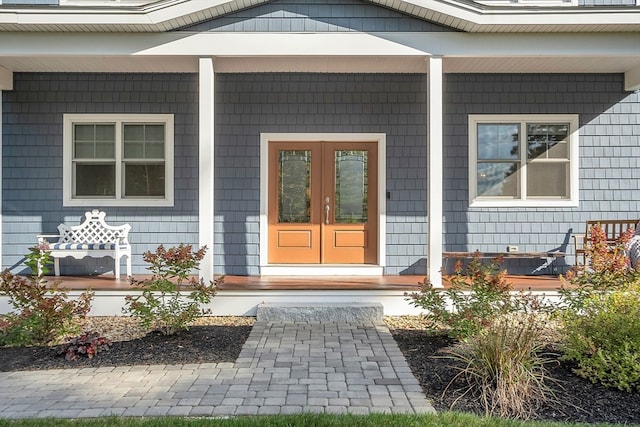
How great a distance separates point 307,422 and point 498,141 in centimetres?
571

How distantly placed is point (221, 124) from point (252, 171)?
0.83 m

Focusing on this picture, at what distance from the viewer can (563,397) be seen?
3408 millimetres

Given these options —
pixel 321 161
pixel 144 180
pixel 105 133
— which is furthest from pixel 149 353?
pixel 105 133

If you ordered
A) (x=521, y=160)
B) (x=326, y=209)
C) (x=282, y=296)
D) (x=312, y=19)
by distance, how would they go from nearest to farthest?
(x=312, y=19) < (x=282, y=296) < (x=521, y=160) < (x=326, y=209)

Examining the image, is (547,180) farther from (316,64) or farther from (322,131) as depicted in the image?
(316,64)

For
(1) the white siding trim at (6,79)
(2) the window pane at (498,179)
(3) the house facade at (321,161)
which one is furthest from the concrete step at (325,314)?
(1) the white siding trim at (6,79)

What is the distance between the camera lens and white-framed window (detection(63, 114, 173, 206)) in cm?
732

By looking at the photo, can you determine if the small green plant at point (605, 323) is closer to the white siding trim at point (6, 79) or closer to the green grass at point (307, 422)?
the green grass at point (307, 422)

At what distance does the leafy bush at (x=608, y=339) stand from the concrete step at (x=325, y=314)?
218 centimetres

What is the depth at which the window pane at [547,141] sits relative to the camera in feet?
24.2

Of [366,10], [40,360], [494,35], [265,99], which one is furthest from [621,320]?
[265,99]

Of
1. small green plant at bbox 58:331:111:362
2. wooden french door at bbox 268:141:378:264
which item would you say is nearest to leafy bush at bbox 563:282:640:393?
wooden french door at bbox 268:141:378:264

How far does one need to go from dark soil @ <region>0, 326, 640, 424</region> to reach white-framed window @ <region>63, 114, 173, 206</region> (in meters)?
2.87

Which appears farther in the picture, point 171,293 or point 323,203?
point 323,203
